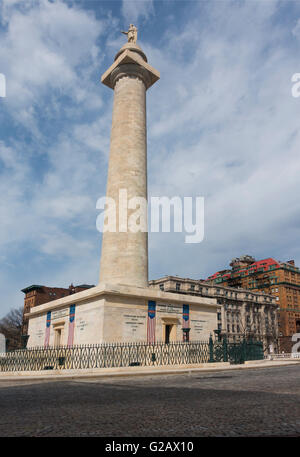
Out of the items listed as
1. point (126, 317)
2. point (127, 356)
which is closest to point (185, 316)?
point (126, 317)

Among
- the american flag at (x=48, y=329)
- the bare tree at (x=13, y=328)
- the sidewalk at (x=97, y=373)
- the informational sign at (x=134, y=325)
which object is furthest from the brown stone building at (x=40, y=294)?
the sidewalk at (x=97, y=373)

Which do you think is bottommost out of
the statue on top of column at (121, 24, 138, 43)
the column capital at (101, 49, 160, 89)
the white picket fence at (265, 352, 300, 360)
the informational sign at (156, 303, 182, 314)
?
the white picket fence at (265, 352, 300, 360)

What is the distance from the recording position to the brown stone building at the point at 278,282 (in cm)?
9875

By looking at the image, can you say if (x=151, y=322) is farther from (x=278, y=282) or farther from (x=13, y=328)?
(x=278, y=282)

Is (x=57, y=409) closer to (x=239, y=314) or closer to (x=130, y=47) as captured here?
(x=130, y=47)

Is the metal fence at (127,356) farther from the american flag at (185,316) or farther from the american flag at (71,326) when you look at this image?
the american flag at (185,316)

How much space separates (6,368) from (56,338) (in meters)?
8.58

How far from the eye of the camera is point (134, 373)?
16578mm

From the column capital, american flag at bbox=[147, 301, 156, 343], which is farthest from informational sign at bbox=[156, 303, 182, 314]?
the column capital

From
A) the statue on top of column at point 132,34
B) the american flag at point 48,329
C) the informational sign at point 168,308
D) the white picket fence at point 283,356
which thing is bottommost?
the white picket fence at point 283,356

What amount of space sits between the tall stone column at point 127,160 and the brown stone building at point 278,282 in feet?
242

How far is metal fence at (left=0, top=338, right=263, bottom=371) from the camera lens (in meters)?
20.3

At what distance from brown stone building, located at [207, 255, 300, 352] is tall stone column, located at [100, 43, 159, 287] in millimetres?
73878

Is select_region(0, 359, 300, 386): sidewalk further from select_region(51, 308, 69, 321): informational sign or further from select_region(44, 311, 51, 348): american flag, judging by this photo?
select_region(44, 311, 51, 348): american flag
